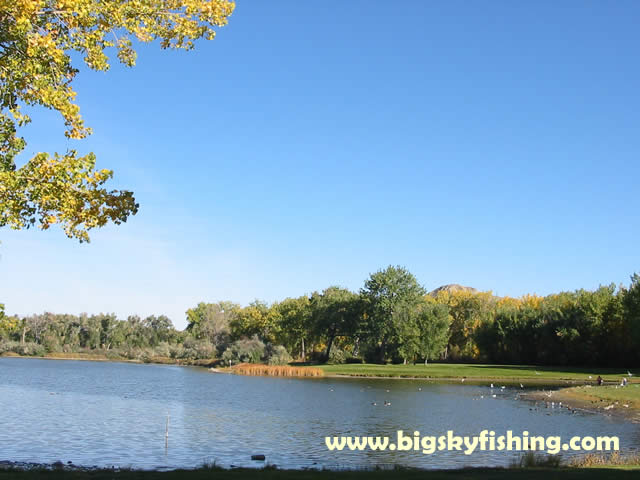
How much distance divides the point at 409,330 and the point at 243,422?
6564 cm

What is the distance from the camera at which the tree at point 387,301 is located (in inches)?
3809

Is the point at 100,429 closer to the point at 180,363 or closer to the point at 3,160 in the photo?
the point at 3,160

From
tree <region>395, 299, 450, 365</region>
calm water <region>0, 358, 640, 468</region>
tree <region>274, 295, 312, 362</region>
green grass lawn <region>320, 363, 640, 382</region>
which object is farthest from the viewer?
tree <region>274, 295, 312, 362</region>

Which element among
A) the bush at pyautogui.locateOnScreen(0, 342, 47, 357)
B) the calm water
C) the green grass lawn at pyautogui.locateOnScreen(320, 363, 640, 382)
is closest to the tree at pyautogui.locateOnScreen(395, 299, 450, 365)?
the green grass lawn at pyautogui.locateOnScreen(320, 363, 640, 382)

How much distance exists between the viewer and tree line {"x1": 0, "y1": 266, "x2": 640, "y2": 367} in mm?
84125

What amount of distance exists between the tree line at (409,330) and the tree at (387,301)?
0.17 metres

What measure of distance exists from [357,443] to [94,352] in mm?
121022

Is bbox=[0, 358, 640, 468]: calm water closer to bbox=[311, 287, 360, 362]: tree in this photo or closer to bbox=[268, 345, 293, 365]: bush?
bbox=[268, 345, 293, 365]: bush

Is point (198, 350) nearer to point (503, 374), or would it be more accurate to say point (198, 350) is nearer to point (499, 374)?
point (499, 374)

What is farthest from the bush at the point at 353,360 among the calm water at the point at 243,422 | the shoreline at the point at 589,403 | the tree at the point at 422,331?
the shoreline at the point at 589,403

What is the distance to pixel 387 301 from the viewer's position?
323 feet

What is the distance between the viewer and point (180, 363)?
380ft

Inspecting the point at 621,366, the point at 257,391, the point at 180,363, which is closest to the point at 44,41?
the point at 257,391

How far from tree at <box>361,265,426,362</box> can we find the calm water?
43.7m
